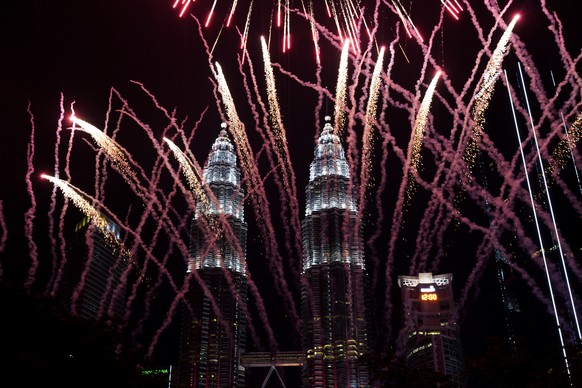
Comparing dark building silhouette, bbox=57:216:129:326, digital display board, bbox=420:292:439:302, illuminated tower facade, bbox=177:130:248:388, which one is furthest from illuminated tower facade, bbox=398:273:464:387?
dark building silhouette, bbox=57:216:129:326

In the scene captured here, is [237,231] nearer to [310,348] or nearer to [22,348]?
[310,348]

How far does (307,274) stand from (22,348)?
371ft

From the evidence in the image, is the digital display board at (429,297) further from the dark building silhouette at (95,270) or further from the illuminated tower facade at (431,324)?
the dark building silhouette at (95,270)

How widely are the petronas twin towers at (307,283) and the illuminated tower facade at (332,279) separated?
200 mm

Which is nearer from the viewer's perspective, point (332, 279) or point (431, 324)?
point (332, 279)

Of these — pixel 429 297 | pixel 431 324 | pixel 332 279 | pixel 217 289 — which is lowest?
pixel 431 324

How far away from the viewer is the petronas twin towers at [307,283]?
129375mm

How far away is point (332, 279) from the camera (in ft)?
443

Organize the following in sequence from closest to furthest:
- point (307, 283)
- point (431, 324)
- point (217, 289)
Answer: point (217, 289) → point (307, 283) → point (431, 324)

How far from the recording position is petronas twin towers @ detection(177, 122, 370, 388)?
12938 cm

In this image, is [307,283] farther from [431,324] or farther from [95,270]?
[95,270]

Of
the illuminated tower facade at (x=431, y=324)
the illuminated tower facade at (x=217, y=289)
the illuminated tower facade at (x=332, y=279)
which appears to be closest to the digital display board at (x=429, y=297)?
the illuminated tower facade at (x=431, y=324)

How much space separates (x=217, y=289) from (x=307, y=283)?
19225 millimetres

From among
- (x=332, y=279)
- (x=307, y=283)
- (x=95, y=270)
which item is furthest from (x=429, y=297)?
(x=95, y=270)
